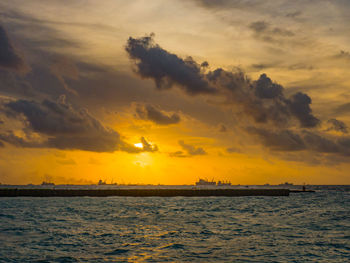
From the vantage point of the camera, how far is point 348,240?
34156mm

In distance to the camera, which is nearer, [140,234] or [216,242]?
[216,242]

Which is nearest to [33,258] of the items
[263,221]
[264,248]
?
[264,248]

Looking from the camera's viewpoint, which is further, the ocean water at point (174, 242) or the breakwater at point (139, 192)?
the breakwater at point (139, 192)

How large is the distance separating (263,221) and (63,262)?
31170mm

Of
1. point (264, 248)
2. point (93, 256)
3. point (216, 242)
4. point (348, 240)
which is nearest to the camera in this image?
point (93, 256)

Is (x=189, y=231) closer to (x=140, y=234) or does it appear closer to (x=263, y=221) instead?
(x=140, y=234)

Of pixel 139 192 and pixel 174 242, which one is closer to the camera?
pixel 174 242

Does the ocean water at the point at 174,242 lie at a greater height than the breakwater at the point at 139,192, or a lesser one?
greater

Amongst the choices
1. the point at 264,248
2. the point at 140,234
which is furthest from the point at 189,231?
the point at 264,248

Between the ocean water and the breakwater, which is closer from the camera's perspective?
the ocean water

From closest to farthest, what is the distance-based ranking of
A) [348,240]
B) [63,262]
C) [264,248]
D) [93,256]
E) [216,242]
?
[63,262] < [93,256] < [264,248] < [216,242] < [348,240]

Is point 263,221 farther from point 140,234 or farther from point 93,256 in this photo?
point 93,256

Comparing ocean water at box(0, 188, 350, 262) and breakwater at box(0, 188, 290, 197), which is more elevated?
ocean water at box(0, 188, 350, 262)

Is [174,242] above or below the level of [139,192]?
above
